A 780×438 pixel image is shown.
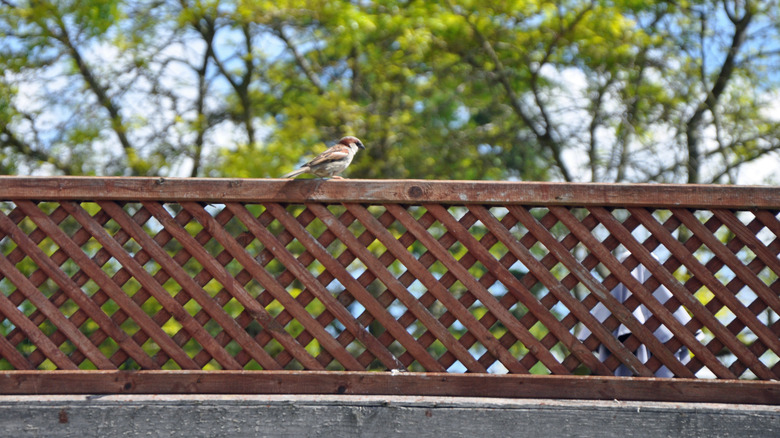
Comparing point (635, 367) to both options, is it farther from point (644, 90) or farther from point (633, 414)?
point (644, 90)

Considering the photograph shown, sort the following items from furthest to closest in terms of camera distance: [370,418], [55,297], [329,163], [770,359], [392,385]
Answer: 1. [770,359]
2. [329,163]
3. [55,297]
4. [392,385]
5. [370,418]

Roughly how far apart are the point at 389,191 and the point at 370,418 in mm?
1069

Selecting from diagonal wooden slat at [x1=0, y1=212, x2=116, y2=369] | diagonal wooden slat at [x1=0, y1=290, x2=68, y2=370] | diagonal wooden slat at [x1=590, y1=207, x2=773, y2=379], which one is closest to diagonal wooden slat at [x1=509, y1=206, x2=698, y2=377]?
diagonal wooden slat at [x1=590, y1=207, x2=773, y2=379]

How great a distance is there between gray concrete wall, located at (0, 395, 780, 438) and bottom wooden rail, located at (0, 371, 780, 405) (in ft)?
0.30

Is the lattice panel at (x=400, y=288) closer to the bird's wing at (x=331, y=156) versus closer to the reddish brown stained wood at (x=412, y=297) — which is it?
A: the reddish brown stained wood at (x=412, y=297)

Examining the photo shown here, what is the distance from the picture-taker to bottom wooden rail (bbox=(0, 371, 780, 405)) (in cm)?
372

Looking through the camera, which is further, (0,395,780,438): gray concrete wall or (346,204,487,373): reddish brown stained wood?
(346,204,487,373): reddish brown stained wood

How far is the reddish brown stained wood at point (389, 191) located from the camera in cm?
377

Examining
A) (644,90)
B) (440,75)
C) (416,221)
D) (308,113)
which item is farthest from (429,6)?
(416,221)

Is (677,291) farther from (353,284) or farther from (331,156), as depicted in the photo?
(331,156)

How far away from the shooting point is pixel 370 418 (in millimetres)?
3600

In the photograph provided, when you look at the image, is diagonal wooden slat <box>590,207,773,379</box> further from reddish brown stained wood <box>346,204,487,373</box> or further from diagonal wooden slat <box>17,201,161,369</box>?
diagonal wooden slat <box>17,201,161,369</box>

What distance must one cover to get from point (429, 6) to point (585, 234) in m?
9.49

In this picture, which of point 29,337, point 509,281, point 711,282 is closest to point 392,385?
point 509,281
